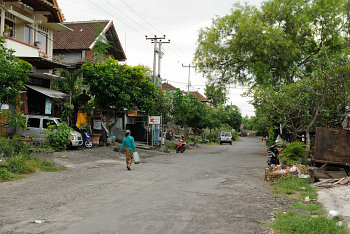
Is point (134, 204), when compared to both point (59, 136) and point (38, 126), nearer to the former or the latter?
point (59, 136)

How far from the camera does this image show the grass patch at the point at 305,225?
5818 millimetres

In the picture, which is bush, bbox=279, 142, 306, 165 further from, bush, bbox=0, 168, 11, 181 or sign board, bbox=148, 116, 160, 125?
sign board, bbox=148, 116, 160, 125

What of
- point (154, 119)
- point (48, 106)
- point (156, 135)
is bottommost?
point (156, 135)

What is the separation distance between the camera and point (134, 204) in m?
7.87

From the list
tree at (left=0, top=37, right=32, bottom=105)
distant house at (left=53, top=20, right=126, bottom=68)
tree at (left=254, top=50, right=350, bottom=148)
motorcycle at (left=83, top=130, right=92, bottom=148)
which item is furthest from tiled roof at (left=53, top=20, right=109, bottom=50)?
tree at (left=254, top=50, right=350, bottom=148)

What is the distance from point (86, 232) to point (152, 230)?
1049mm

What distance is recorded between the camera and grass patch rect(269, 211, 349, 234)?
19.1ft

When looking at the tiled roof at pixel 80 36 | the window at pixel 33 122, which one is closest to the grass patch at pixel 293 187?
the window at pixel 33 122

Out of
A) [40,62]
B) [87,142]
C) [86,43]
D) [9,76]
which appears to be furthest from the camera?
[86,43]

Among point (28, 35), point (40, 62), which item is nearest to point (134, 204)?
point (40, 62)

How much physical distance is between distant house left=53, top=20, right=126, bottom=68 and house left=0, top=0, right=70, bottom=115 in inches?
203

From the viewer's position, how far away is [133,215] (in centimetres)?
682

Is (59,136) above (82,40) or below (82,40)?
below

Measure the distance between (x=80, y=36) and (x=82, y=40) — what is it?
2.99ft
